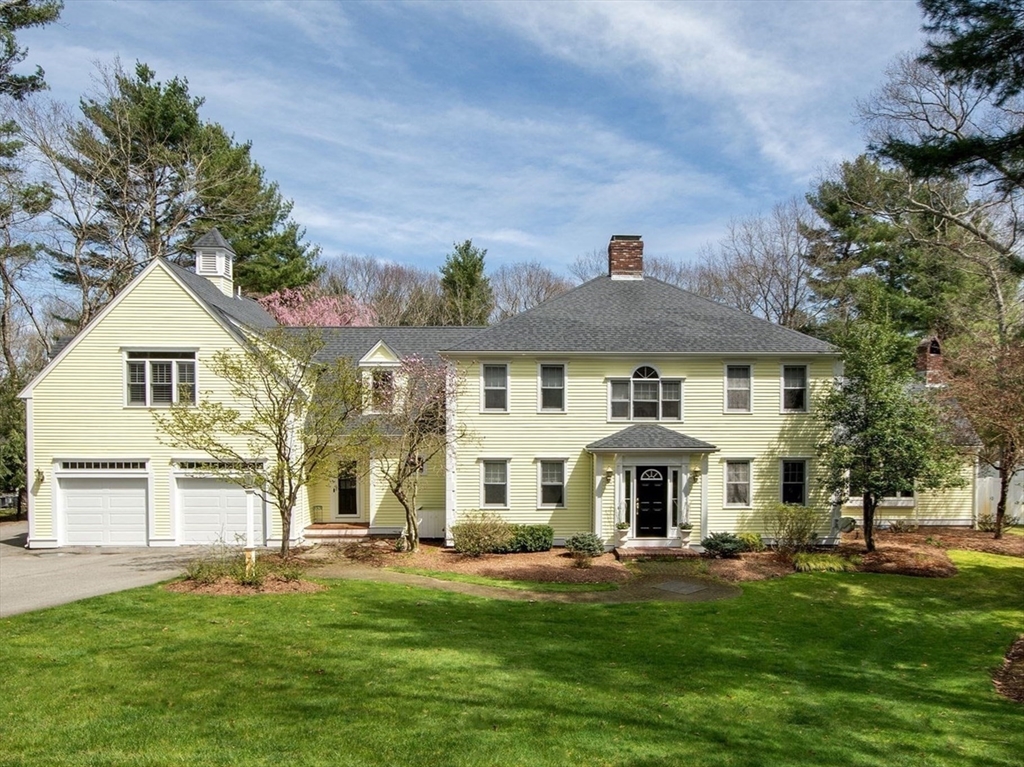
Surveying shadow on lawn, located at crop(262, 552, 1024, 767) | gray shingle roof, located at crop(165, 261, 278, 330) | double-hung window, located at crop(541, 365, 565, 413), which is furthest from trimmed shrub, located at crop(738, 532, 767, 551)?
gray shingle roof, located at crop(165, 261, 278, 330)

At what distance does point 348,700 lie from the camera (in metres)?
7.65

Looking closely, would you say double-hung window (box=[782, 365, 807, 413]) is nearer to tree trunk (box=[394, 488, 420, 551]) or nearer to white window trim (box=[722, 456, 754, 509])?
white window trim (box=[722, 456, 754, 509])

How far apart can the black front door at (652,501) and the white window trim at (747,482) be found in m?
2.19

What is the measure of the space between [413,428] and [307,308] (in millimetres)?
20662

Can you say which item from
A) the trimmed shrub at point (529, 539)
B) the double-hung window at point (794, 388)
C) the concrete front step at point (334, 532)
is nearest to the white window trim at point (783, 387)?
the double-hung window at point (794, 388)

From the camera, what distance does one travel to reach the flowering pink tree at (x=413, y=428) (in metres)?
19.0

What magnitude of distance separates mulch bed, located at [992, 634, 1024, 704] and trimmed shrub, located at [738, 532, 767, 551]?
8.09 m

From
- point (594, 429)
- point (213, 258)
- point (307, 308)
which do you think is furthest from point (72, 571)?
point (307, 308)

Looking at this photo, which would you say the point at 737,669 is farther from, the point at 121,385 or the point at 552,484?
the point at 121,385

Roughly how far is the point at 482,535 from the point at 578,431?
4693 mm

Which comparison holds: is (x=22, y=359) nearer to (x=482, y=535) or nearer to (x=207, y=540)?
(x=207, y=540)

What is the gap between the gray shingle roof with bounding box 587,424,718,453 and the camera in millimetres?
19516

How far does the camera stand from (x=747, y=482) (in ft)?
68.2

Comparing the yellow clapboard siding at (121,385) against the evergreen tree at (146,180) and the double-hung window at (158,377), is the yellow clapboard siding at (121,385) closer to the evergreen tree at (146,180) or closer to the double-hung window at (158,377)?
the double-hung window at (158,377)
